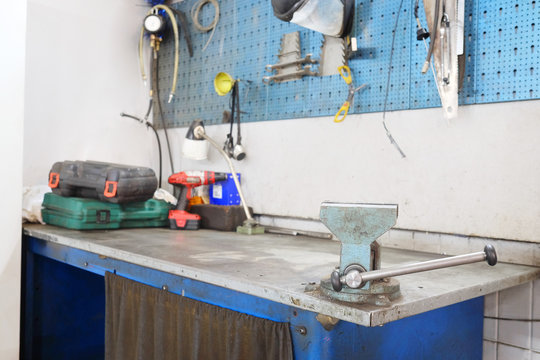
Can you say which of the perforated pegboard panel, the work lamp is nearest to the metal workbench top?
the perforated pegboard panel

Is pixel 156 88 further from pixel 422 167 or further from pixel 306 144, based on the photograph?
pixel 422 167

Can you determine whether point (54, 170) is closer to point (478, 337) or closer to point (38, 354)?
point (38, 354)

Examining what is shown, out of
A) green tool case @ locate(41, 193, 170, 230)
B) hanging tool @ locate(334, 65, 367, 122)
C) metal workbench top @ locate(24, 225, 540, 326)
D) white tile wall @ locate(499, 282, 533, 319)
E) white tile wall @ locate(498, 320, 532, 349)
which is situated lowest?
white tile wall @ locate(498, 320, 532, 349)

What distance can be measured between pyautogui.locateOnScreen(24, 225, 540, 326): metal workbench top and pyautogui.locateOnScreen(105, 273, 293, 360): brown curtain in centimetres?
11

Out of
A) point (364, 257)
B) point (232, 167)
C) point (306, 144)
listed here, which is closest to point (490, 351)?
point (364, 257)

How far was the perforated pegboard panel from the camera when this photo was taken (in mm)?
1566

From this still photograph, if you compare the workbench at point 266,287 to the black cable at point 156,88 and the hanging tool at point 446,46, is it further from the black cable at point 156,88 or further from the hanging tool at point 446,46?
the black cable at point 156,88

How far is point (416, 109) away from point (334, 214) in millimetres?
944

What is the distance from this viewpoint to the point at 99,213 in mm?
2096

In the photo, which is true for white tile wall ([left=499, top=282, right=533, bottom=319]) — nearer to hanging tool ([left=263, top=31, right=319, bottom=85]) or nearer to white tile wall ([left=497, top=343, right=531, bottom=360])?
white tile wall ([left=497, top=343, right=531, bottom=360])

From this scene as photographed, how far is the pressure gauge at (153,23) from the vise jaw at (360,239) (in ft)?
7.16

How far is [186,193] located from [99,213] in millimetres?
423

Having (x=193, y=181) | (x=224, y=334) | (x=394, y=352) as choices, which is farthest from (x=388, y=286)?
(x=193, y=181)

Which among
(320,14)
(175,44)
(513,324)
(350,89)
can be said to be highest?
(175,44)
